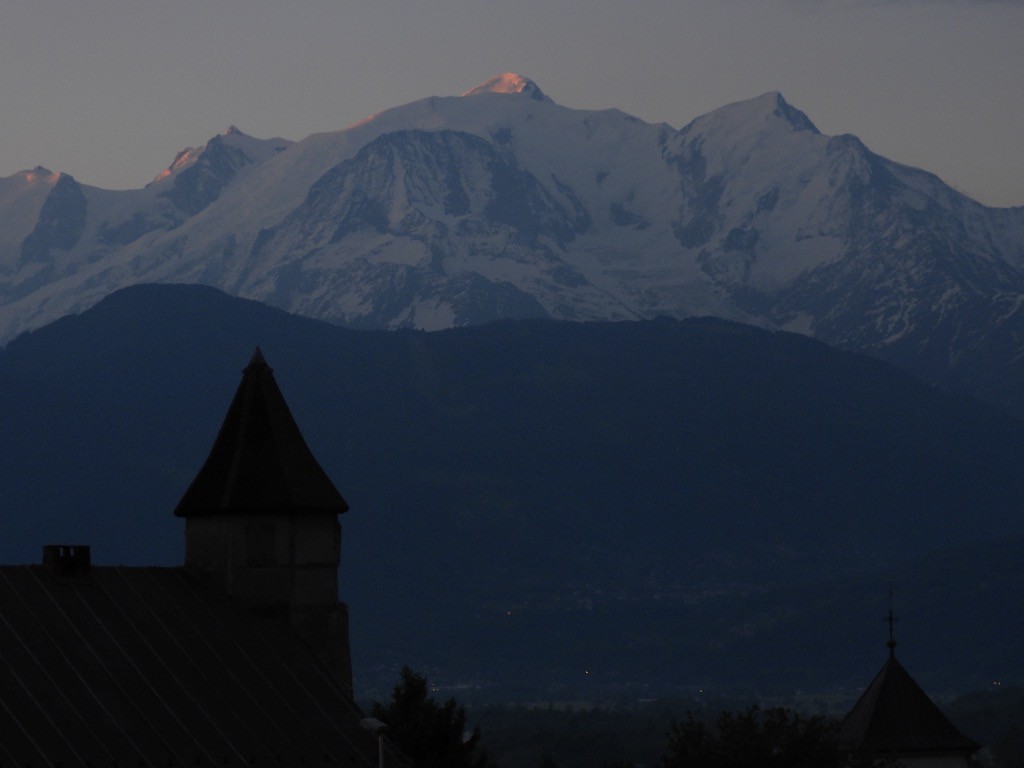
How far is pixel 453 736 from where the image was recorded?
277ft

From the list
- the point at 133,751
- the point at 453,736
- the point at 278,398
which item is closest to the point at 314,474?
the point at 278,398

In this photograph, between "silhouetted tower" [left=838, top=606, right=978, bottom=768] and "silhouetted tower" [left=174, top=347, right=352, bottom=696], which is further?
"silhouetted tower" [left=838, top=606, right=978, bottom=768]

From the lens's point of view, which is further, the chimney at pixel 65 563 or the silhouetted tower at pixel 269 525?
the silhouetted tower at pixel 269 525

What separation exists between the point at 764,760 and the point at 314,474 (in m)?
20.2

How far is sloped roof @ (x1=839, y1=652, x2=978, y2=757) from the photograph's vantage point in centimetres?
9838

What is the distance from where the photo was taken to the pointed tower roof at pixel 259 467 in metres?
67.1

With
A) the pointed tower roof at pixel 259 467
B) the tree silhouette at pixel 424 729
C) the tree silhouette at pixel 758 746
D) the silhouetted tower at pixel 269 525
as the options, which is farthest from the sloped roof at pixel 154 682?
the tree silhouette at pixel 758 746

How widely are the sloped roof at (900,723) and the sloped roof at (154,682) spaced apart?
124ft

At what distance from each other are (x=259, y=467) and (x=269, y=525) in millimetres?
1620

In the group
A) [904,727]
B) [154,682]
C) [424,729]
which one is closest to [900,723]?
[904,727]

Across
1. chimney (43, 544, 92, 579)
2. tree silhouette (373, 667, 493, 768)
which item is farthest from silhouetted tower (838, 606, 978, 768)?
chimney (43, 544, 92, 579)

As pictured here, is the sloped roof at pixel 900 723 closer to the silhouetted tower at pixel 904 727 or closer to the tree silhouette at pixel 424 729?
the silhouetted tower at pixel 904 727

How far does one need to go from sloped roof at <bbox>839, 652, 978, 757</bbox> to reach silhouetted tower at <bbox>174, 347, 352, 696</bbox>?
35.4 meters

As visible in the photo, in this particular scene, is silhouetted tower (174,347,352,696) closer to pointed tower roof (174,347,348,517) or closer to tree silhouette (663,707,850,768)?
pointed tower roof (174,347,348,517)
